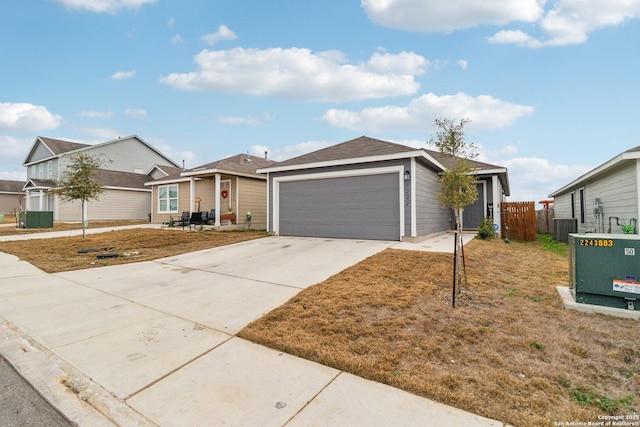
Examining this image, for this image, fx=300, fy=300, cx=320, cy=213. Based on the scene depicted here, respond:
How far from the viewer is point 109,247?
1059cm

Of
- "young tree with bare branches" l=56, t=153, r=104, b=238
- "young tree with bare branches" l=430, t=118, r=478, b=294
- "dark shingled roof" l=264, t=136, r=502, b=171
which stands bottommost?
"young tree with bare branches" l=430, t=118, r=478, b=294

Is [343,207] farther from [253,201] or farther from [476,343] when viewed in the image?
[476,343]

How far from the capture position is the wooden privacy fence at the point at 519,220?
41.8 feet

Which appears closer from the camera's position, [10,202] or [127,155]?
[127,155]

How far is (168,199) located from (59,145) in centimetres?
1720

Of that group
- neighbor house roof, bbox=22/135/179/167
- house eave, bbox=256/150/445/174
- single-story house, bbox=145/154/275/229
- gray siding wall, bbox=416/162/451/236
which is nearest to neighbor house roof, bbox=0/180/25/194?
neighbor house roof, bbox=22/135/179/167

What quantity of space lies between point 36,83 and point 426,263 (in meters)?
20.1

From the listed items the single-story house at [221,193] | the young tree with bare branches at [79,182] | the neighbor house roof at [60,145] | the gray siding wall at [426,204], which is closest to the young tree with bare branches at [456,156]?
the gray siding wall at [426,204]

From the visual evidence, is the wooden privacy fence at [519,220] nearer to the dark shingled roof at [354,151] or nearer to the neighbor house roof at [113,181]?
the dark shingled roof at [354,151]

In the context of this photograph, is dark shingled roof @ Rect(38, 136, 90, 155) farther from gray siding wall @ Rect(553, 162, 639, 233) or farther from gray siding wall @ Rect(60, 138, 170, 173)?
gray siding wall @ Rect(553, 162, 639, 233)

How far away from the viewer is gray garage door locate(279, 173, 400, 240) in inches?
403

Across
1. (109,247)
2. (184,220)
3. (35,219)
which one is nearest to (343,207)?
(109,247)

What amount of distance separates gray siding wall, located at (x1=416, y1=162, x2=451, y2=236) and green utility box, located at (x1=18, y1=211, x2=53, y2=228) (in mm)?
21578

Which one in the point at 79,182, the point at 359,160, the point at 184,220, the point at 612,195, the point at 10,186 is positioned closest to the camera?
the point at 612,195
